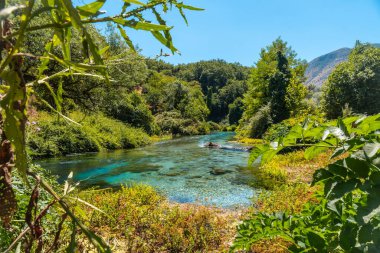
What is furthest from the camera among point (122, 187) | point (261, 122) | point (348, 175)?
point (261, 122)

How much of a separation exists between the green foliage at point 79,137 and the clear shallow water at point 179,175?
139cm

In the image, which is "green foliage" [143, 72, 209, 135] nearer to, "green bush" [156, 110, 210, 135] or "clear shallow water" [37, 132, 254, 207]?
"green bush" [156, 110, 210, 135]

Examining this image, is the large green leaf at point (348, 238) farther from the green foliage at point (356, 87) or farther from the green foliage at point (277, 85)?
the green foliage at point (277, 85)

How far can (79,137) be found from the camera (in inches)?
870

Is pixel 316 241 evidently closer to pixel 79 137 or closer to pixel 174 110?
pixel 79 137

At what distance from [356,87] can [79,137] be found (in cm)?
2141

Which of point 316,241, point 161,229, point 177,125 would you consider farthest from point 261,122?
point 316,241

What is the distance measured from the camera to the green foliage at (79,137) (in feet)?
62.0

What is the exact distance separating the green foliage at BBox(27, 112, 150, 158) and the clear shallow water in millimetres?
1393

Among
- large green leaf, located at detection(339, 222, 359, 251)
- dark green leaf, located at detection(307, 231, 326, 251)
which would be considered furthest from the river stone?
large green leaf, located at detection(339, 222, 359, 251)

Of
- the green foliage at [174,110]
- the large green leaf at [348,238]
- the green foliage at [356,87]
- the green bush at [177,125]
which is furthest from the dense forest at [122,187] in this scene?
the green foliage at [174,110]

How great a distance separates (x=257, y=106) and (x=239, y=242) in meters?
31.8

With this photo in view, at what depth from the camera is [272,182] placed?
11164mm

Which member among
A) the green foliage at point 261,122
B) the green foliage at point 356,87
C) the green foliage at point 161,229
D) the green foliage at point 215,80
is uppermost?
the green foliage at point 215,80
